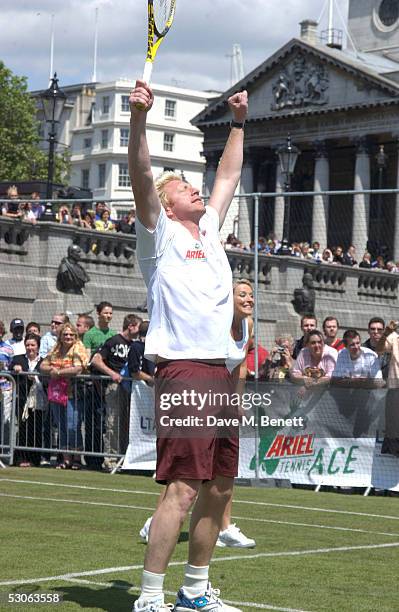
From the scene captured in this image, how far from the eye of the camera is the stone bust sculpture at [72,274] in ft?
94.4

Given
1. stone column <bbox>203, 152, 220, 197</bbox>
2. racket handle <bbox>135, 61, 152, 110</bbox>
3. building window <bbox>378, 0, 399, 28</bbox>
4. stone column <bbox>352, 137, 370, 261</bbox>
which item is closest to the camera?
racket handle <bbox>135, 61, 152, 110</bbox>

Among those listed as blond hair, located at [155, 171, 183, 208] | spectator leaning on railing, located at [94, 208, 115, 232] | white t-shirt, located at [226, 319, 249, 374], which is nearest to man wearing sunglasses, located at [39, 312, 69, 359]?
white t-shirt, located at [226, 319, 249, 374]

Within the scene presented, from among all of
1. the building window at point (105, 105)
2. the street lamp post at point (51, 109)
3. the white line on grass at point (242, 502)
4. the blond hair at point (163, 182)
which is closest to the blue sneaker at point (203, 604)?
the blond hair at point (163, 182)

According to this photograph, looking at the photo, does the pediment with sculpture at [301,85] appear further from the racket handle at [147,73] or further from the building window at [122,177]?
the racket handle at [147,73]

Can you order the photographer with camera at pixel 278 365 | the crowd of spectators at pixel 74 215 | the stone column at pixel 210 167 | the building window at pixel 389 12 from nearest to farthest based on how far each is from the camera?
1. the photographer with camera at pixel 278 365
2. the crowd of spectators at pixel 74 215
3. the stone column at pixel 210 167
4. the building window at pixel 389 12

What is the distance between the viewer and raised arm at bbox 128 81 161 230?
20.2 feet

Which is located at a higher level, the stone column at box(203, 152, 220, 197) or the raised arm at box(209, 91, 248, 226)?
the stone column at box(203, 152, 220, 197)

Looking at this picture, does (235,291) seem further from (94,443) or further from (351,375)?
(94,443)

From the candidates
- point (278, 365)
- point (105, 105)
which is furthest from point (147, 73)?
point (105, 105)

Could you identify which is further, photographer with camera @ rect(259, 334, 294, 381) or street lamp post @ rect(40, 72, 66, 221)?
street lamp post @ rect(40, 72, 66, 221)

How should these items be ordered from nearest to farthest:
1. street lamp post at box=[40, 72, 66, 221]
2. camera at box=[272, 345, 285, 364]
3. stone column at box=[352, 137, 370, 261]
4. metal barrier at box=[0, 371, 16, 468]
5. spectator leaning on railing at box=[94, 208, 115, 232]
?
1. metal barrier at box=[0, 371, 16, 468]
2. camera at box=[272, 345, 285, 364]
3. street lamp post at box=[40, 72, 66, 221]
4. spectator leaning on railing at box=[94, 208, 115, 232]
5. stone column at box=[352, 137, 370, 261]

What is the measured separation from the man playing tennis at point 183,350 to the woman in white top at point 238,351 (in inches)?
86.9

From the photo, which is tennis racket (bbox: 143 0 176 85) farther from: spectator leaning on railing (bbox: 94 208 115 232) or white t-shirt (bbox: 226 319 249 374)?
spectator leaning on railing (bbox: 94 208 115 232)

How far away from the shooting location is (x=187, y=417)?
20.8ft
